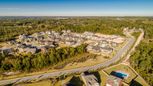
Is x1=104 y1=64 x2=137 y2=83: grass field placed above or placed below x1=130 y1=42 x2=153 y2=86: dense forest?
below

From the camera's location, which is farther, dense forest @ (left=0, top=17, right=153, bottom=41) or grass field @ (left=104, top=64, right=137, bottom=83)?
dense forest @ (left=0, top=17, right=153, bottom=41)

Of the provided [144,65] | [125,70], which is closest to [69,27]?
[125,70]

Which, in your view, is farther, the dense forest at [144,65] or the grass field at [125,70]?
the grass field at [125,70]

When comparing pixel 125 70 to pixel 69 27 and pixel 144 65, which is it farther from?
pixel 69 27

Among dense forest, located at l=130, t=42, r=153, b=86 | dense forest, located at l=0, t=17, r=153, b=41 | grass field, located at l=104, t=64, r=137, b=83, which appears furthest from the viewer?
dense forest, located at l=0, t=17, r=153, b=41

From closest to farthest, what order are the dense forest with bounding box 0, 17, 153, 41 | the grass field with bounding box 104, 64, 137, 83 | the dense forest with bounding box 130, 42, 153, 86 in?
the dense forest with bounding box 130, 42, 153, 86 → the grass field with bounding box 104, 64, 137, 83 → the dense forest with bounding box 0, 17, 153, 41

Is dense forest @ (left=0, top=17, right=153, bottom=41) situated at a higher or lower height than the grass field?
higher

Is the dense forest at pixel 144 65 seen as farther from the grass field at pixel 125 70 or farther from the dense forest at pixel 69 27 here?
the dense forest at pixel 69 27

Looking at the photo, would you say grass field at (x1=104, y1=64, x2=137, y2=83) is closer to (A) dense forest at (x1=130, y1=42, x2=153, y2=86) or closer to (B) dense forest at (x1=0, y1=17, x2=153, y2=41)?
(A) dense forest at (x1=130, y1=42, x2=153, y2=86)

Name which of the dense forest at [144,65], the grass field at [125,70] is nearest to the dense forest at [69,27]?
the dense forest at [144,65]

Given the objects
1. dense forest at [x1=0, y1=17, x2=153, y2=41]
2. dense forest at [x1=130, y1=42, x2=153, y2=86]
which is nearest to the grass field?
dense forest at [x1=130, y1=42, x2=153, y2=86]

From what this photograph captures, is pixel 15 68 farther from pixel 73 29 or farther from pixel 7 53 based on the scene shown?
pixel 73 29

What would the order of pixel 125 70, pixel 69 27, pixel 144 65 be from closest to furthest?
pixel 144 65 < pixel 125 70 < pixel 69 27
